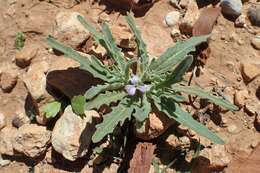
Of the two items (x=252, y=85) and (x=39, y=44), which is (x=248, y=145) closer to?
(x=252, y=85)

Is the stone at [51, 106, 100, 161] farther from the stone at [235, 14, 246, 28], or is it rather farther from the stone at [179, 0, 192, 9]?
the stone at [235, 14, 246, 28]

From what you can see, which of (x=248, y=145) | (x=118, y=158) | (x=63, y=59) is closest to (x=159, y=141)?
(x=118, y=158)

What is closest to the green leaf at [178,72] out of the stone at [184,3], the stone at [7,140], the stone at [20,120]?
the stone at [184,3]

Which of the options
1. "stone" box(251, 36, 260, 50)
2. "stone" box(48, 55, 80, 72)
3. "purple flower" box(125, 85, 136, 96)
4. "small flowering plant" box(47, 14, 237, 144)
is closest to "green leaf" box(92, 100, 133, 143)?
"small flowering plant" box(47, 14, 237, 144)

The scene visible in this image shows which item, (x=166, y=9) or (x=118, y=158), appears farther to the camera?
(x=166, y=9)

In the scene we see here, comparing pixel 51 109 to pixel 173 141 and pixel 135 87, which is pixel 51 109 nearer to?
pixel 135 87
